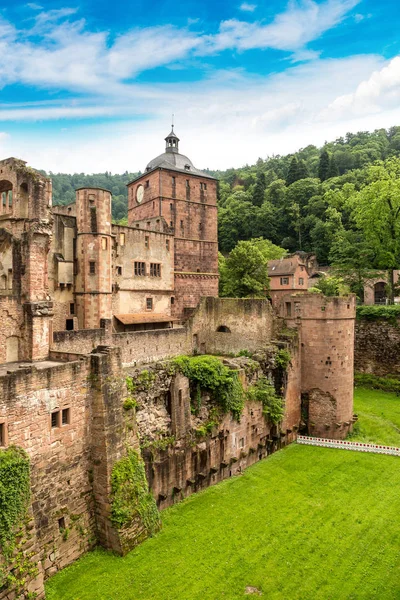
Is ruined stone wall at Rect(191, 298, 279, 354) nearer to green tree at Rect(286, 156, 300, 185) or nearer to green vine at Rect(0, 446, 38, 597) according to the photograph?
green vine at Rect(0, 446, 38, 597)

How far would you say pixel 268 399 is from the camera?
2227 cm

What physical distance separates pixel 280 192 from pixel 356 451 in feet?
189

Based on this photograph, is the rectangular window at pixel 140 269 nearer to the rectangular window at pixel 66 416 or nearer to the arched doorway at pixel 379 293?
the rectangular window at pixel 66 416

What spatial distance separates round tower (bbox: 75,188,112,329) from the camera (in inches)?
1002

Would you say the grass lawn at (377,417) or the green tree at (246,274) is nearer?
the grass lawn at (377,417)

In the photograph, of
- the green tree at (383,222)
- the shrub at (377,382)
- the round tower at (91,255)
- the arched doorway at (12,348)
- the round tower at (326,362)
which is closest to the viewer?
the arched doorway at (12,348)

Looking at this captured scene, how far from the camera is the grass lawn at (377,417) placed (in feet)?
78.9

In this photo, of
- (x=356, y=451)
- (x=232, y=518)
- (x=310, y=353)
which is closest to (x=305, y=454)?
(x=356, y=451)

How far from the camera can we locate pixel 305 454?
22141 mm

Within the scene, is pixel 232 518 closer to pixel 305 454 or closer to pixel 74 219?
pixel 305 454

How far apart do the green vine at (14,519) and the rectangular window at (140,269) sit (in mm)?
19439

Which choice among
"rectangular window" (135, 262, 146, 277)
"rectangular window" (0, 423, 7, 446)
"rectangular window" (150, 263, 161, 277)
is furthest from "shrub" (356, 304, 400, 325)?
"rectangular window" (0, 423, 7, 446)

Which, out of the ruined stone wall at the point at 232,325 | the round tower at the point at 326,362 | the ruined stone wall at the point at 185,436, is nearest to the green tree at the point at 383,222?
the round tower at the point at 326,362

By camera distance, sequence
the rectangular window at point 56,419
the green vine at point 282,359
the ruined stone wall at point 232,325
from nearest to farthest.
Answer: the rectangular window at point 56,419 < the green vine at point 282,359 < the ruined stone wall at point 232,325
